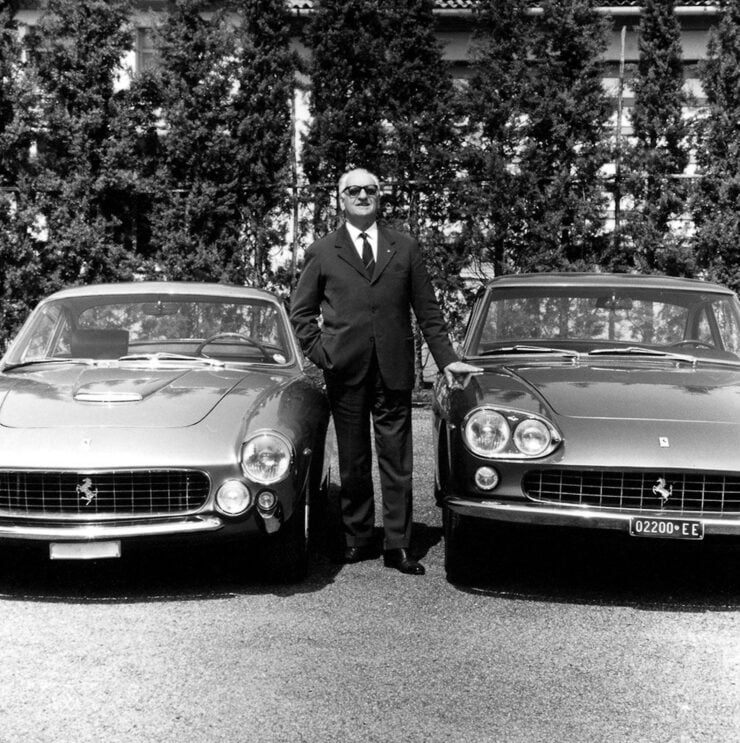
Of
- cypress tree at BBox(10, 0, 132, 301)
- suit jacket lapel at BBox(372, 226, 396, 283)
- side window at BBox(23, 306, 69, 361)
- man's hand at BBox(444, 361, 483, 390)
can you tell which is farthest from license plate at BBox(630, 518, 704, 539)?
cypress tree at BBox(10, 0, 132, 301)

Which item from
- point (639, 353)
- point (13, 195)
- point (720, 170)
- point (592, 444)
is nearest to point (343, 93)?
point (13, 195)

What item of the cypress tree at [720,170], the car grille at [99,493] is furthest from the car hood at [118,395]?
the cypress tree at [720,170]

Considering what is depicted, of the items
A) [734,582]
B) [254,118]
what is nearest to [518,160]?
[254,118]

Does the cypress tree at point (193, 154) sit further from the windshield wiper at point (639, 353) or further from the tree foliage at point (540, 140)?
the windshield wiper at point (639, 353)

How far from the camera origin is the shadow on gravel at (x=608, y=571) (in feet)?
14.8

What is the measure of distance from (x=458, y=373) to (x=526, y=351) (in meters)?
0.59

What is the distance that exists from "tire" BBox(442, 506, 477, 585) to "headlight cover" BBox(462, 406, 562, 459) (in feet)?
1.06

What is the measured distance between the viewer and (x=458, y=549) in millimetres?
4820

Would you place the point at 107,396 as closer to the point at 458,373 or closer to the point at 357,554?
the point at 357,554

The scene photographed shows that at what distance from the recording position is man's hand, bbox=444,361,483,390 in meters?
5.17

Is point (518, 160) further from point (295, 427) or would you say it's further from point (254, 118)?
point (295, 427)

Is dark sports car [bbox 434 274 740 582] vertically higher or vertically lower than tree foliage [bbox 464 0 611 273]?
lower

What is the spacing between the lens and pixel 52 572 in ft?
16.5

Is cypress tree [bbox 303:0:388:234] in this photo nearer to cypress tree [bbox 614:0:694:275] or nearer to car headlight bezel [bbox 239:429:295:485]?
cypress tree [bbox 614:0:694:275]
